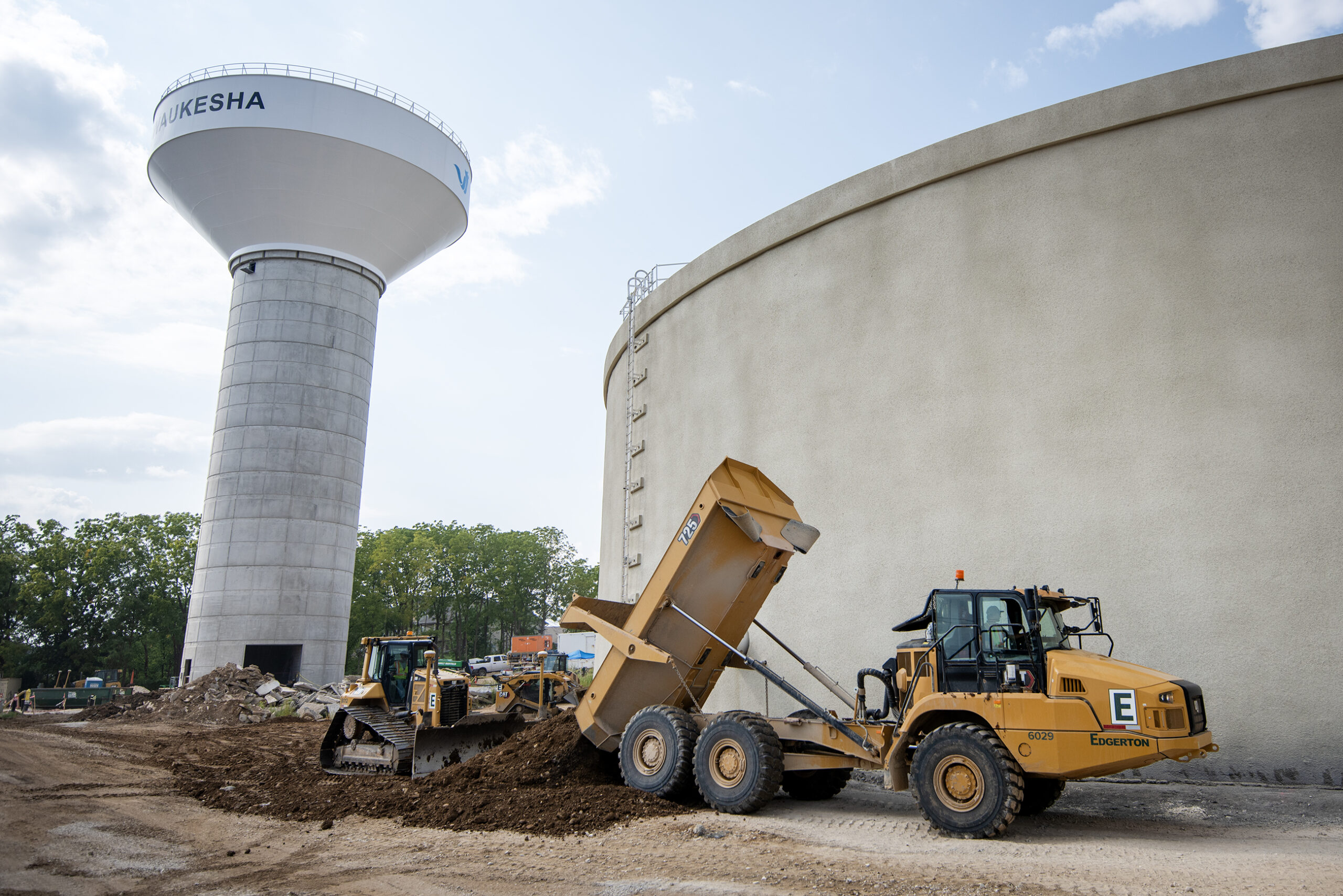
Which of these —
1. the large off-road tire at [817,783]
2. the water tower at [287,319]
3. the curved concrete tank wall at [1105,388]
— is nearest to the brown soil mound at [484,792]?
the large off-road tire at [817,783]

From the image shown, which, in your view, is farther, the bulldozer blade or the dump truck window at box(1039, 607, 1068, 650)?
the bulldozer blade

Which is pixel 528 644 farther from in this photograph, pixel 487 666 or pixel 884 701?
pixel 884 701

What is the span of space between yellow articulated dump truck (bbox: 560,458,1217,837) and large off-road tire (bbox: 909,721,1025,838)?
0.04 feet

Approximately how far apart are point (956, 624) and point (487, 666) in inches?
1633

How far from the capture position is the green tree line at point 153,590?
45719 mm

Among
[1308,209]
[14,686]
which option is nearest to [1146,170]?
[1308,209]

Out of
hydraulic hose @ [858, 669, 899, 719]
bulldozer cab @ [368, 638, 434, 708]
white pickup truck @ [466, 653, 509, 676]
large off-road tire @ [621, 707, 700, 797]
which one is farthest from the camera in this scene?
white pickup truck @ [466, 653, 509, 676]

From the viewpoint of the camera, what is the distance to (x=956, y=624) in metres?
7.96

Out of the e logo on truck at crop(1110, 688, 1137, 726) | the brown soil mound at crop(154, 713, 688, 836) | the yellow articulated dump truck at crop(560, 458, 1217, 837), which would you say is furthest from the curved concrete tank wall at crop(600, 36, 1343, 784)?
the brown soil mound at crop(154, 713, 688, 836)

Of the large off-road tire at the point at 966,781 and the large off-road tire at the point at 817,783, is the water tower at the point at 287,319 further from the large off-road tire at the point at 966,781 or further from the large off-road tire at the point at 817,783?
the large off-road tire at the point at 966,781

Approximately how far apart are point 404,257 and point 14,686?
3207 centimetres

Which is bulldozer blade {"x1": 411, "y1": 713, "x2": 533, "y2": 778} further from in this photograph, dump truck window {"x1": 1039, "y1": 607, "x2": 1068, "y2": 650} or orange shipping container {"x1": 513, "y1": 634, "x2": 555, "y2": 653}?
orange shipping container {"x1": 513, "y1": 634, "x2": 555, "y2": 653}

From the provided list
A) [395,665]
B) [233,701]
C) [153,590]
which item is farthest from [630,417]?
[153,590]

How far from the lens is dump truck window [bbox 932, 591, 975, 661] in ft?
25.9
